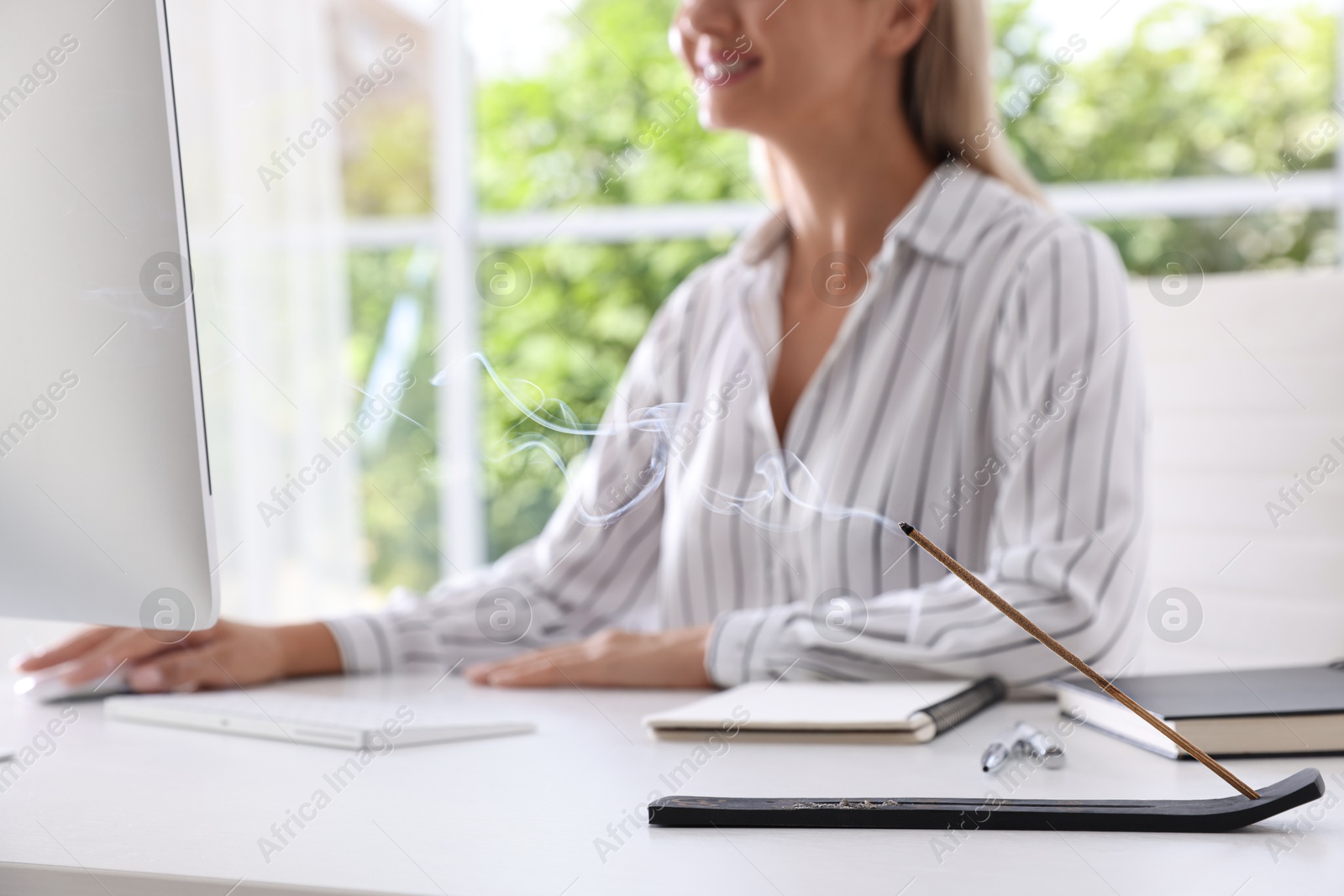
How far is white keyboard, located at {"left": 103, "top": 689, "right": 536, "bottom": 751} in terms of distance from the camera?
0.90 m

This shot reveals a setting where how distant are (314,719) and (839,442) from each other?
65 centimetres

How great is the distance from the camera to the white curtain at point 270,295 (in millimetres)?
3100

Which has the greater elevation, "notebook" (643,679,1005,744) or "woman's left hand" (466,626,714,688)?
"notebook" (643,679,1005,744)

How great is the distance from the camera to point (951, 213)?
4.50ft

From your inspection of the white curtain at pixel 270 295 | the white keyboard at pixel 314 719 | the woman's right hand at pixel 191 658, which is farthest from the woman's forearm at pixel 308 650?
the white curtain at pixel 270 295

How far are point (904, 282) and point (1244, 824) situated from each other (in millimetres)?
842

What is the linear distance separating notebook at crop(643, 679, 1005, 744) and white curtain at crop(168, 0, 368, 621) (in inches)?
93.0

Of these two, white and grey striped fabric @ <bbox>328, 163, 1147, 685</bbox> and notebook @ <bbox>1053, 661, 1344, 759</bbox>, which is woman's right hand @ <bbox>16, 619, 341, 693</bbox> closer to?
white and grey striped fabric @ <bbox>328, 163, 1147, 685</bbox>

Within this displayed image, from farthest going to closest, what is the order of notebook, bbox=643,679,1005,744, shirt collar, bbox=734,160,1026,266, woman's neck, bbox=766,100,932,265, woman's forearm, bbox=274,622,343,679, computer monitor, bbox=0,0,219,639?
woman's neck, bbox=766,100,932,265 → shirt collar, bbox=734,160,1026,266 → woman's forearm, bbox=274,622,343,679 → notebook, bbox=643,679,1005,744 → computer monitor, bbox=0,0,219,639

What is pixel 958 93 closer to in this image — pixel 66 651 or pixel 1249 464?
pixel 1249 464

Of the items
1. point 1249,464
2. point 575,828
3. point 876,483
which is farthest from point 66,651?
point 1249,464

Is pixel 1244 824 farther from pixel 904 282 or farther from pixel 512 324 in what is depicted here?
pixel 512 324

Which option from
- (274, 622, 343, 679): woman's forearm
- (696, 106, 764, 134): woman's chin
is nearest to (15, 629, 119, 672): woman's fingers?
(274, 622, 343, 679): woman's forearm

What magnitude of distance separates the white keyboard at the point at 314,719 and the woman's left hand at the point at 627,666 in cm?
13
